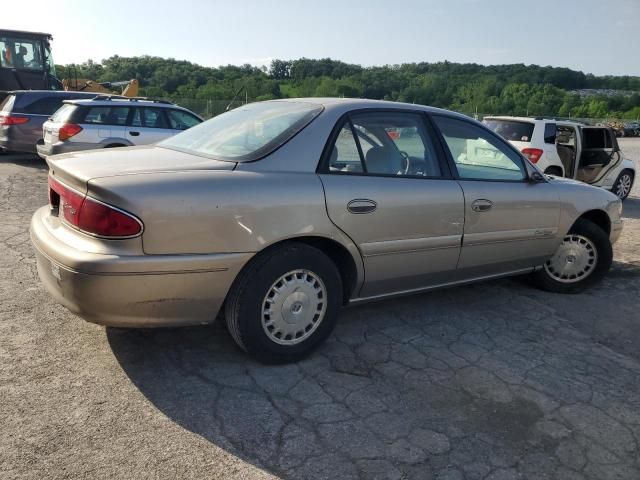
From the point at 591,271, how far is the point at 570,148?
5.97 m

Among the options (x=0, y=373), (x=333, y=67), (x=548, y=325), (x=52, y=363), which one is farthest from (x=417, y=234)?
(x=333, y=67)

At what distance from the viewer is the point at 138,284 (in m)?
2.67

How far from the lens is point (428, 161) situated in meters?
3.79

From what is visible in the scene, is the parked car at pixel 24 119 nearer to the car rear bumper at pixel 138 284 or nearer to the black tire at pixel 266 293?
the car rear bumper at pixel 138 284

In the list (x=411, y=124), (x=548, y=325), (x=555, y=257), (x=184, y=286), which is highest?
(x=411, y=124)

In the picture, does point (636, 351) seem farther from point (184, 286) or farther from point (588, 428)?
point (184, 286)

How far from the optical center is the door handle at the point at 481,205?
3.87 m

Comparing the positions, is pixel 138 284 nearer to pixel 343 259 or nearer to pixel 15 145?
pixel 343 259

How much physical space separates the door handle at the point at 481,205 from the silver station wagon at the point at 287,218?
0.04 feet

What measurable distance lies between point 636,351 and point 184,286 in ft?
10.2

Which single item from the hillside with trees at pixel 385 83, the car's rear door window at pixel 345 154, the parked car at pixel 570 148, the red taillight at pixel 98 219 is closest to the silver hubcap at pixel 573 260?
the car's rear door window at pixel 345 154

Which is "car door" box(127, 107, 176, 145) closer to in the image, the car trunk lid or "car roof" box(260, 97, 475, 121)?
the car trunk lid

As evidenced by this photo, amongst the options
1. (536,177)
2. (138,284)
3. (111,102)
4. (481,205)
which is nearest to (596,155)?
(536,177)

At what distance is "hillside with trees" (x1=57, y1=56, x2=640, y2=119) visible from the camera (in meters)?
36.1
